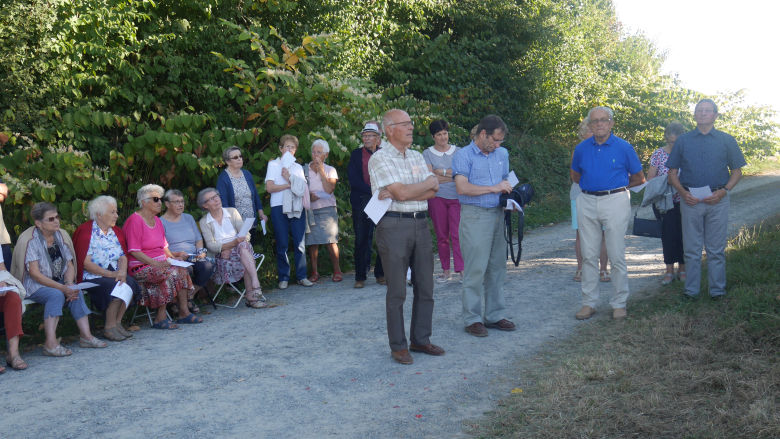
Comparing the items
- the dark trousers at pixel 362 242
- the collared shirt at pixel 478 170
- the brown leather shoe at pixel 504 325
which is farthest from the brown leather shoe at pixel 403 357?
the dark trousers at pixel 362 242

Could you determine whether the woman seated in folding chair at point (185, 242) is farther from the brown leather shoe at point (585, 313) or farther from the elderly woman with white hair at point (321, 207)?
the brown leather shoe at point (585, 313)

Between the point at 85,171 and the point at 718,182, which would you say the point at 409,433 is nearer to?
the point at 718,182

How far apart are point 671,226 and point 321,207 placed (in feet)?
14.2

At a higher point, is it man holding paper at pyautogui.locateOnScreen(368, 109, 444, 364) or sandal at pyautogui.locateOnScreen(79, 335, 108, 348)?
man holding paper at pyautogui.locateOnScreen(368, 109, 444, 364)

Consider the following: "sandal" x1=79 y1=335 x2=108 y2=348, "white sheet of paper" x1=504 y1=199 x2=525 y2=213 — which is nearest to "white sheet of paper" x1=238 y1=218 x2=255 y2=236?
"sandal" x1=79 y1=335 x2=108 y2=348

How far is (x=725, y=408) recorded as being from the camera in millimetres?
4191

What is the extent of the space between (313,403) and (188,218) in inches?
150

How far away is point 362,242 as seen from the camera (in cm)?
855

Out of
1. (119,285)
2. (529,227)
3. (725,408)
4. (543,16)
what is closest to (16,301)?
(119,285)

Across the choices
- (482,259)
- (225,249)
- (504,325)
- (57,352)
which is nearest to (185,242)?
(225,249)

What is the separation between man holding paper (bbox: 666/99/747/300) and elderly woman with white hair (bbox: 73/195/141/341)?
5666 mm

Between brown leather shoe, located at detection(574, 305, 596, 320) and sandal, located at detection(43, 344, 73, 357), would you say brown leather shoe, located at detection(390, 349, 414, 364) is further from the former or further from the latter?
sandal, located at detection(43, 344, 73, 357)

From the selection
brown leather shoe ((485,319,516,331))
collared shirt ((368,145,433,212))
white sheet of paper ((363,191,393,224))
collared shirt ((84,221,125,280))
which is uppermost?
collared shirt ((368,145,433,212))

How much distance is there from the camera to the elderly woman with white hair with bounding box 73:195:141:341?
658 centimetres
